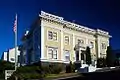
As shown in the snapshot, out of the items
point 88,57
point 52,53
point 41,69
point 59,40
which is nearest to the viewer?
point 41,69

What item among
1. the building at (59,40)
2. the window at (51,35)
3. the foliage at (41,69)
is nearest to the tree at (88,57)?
the building at (59,40)

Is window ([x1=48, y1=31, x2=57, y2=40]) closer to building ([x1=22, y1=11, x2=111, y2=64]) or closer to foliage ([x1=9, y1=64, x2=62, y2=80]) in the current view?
building ([x1=22, y1=11, x2=111, y2=64])

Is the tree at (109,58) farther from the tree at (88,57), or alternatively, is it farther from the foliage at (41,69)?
the foliage at (41,69)

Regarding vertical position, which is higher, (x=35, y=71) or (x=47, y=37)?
(x=47, y=37)

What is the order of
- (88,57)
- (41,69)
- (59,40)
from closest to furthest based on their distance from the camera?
(41,69) → (59,40) → (88,57)

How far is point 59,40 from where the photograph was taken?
44.6 m

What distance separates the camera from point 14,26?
3872 cm

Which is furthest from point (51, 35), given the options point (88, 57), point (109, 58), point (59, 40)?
point (109, 58)

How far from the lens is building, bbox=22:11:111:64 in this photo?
4225cm

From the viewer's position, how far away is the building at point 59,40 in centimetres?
4225

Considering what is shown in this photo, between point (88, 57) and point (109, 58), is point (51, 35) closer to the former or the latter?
point (88, 57)

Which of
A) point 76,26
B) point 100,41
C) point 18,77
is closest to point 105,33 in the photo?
point 100,41

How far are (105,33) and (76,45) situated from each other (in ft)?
34.4

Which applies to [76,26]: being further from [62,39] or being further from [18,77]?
[18,77]
